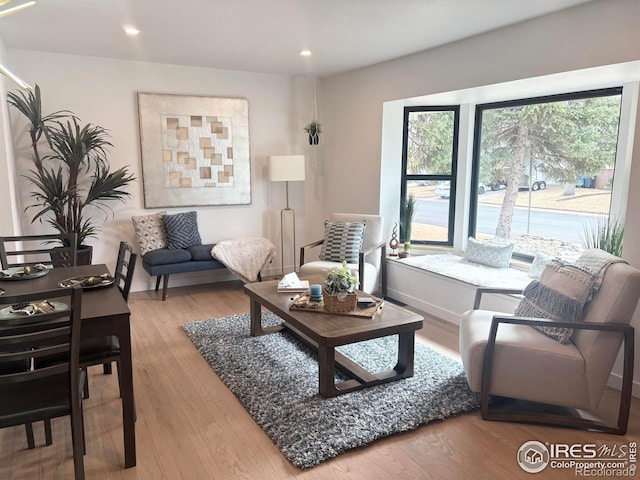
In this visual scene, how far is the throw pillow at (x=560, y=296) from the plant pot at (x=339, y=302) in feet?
3.46

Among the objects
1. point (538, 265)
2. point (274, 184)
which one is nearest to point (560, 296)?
point (538, 265)

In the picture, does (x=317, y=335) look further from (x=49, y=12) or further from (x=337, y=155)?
(x=337, y=155)

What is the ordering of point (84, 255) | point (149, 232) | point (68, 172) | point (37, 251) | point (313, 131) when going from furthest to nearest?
point (313, 131)
point (149, 232)
point (68, 172)
point (84, 255)
point (37, 251)

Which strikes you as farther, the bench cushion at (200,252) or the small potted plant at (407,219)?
the small potted plant at (407,219)

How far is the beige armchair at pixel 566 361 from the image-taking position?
8.15ft

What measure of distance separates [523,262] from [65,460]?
4.03 meters

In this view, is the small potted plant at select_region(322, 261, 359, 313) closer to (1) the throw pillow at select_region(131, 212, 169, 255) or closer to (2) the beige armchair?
(2) the beige armchair

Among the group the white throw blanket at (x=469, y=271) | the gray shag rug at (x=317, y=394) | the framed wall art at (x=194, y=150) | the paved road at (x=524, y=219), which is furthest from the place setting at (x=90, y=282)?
the paved road at (x=524, y=219)

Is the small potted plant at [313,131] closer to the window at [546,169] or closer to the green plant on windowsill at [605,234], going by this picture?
the window at [546,169]

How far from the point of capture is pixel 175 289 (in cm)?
538

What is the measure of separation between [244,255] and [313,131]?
1.74m

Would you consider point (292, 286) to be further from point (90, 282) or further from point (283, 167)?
point (283, 167)

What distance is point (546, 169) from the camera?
14.4 ft

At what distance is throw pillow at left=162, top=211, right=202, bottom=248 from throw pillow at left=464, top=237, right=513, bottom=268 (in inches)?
116
